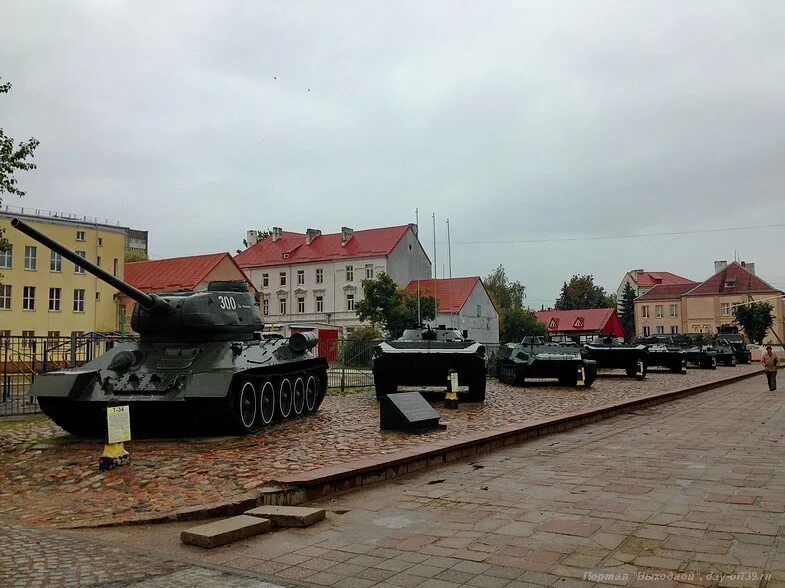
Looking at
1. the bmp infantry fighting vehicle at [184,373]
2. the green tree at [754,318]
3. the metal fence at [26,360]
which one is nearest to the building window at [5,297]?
the metal fence at [26,360]

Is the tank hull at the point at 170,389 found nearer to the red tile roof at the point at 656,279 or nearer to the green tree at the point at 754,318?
the green tree at the point at 754,318

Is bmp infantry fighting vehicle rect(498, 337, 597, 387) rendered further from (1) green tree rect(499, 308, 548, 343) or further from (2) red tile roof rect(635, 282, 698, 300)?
(2) red tile roof rect(635, 282, 698, 300)

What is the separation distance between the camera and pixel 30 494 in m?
6.95

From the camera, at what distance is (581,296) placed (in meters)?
87.0

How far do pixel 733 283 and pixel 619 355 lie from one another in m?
46.7

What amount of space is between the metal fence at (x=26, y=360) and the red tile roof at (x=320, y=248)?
120 ft

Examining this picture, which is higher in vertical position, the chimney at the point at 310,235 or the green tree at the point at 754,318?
the chimney at the point at 310,235

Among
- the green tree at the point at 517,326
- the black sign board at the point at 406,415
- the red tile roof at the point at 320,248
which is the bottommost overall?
the black sign board at the point at 406,415

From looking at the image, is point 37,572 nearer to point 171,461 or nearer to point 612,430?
point 171,461

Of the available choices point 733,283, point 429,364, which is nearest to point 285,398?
point 429,364

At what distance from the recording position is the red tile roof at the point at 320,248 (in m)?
53.0

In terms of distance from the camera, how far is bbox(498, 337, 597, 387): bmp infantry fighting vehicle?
1952 cm

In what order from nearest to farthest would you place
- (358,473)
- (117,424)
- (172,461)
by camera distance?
(358,473), (117,424), (172,461)

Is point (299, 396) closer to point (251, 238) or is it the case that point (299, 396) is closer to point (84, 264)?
point (84, 264)
